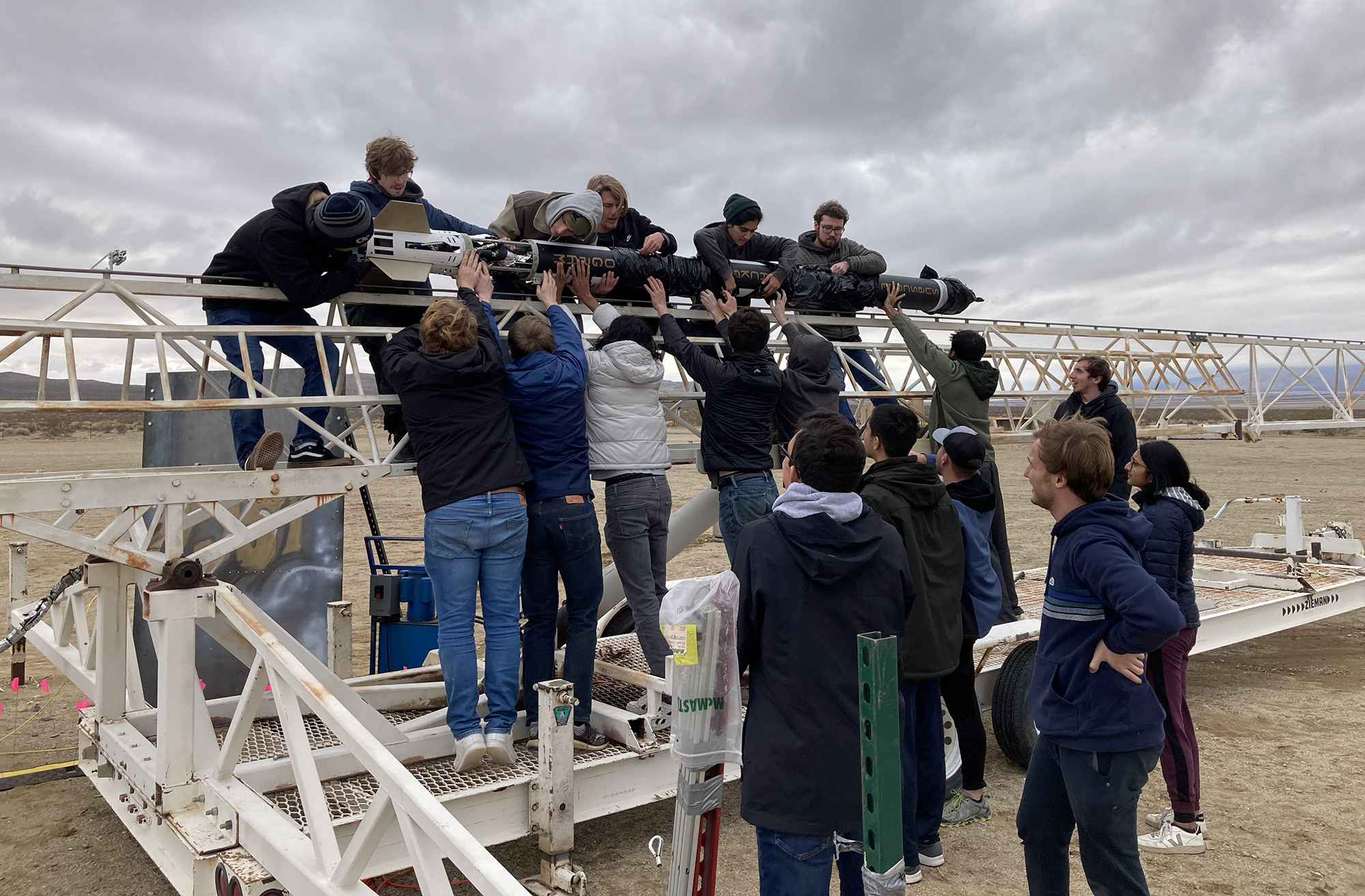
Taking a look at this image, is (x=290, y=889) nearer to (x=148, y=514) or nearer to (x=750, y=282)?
(x=148, y=514)

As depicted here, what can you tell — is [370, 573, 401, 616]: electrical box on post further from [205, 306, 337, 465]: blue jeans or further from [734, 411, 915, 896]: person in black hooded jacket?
[734, 411, 915, 896]: person in black hooded jacket

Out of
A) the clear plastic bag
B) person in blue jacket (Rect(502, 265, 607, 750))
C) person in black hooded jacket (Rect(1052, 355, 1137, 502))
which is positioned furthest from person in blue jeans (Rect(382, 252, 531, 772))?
person in black hooded jacket (Rect(1052, 355, 1137, 502))

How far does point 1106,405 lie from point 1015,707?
7.23ft

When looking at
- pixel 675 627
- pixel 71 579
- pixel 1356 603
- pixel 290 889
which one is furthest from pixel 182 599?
pixel 1356 603

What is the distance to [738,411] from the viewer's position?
5.22m

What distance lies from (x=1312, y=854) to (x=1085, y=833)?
9.89 ft

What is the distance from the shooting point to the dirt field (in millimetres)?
4645

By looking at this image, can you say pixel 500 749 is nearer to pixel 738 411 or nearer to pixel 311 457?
pixel 311 457

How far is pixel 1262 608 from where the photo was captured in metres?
7.61

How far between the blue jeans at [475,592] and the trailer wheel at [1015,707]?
3.38m

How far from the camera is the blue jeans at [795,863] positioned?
272 centimetres

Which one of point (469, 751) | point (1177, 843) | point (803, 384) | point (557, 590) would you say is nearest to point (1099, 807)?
point (1177, 843)

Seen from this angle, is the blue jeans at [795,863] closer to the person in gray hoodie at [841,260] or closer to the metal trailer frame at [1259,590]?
the metal trailer frame at [1259,590]

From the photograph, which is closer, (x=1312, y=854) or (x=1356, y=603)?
(x=1312, y=854)
